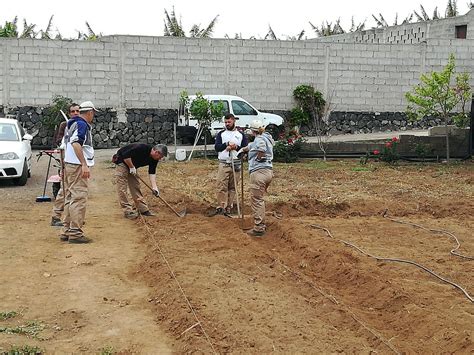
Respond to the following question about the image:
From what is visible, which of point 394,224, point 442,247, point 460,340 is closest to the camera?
point 460,340

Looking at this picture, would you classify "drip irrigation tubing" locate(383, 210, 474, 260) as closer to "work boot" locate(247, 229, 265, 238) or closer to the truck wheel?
"work boot" locate(247, 229, 265, 238)

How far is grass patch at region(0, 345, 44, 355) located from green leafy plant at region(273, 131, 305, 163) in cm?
1525

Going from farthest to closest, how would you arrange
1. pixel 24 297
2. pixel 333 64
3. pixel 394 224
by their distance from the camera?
pixel 333 64, pixel 394 224, pixel 24 297

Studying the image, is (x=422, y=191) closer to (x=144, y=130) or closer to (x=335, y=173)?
(x=335, y=173)

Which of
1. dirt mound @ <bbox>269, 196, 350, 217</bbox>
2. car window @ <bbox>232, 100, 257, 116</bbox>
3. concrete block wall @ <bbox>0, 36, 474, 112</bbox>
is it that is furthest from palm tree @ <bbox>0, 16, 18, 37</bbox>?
dirt mound @ <bbox>269, 196, 350, 217</bbox>

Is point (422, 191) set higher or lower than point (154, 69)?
lower

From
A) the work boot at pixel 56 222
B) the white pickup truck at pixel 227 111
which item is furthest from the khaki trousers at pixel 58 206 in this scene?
the white pickup truck at pixel 227 111

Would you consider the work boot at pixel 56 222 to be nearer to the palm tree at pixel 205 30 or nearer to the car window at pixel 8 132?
the car window at pixel 8 132

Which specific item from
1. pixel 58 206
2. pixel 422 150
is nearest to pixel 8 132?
pixel 58 206

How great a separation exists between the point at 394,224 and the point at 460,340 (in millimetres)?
6105

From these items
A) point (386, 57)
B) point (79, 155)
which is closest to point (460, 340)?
point (79, 155)

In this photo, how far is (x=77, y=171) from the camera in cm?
970

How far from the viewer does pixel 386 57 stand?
27.0 m

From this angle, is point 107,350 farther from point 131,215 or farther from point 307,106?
point 307,106
